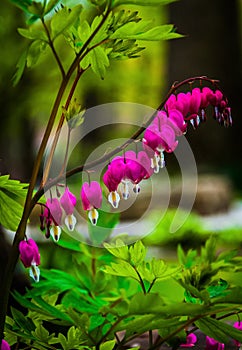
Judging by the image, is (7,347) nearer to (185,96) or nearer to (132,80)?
(185,96)

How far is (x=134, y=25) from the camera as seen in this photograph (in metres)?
1.31

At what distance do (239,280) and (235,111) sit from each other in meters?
11.6

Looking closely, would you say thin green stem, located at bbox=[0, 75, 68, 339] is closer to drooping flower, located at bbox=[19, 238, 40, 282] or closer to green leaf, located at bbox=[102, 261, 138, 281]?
drooping flower, located at bbox=[19, 238, 40, 282]

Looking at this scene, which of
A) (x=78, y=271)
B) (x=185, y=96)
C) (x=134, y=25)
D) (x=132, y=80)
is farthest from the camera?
(x=132, y=80)

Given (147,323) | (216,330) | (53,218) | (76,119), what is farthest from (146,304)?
(76,119)

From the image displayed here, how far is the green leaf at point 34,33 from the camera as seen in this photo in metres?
1.27

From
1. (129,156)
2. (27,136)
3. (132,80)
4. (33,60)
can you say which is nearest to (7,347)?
(129,156)

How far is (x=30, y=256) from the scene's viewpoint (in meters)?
1.32

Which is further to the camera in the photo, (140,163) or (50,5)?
(140,163)

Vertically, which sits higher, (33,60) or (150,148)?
(33,60)

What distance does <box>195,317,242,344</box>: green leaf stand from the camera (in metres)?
1.26

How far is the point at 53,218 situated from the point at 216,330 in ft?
1.31

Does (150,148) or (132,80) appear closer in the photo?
(150,148)

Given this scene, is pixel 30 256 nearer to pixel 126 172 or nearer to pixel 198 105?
pixel 126 172
